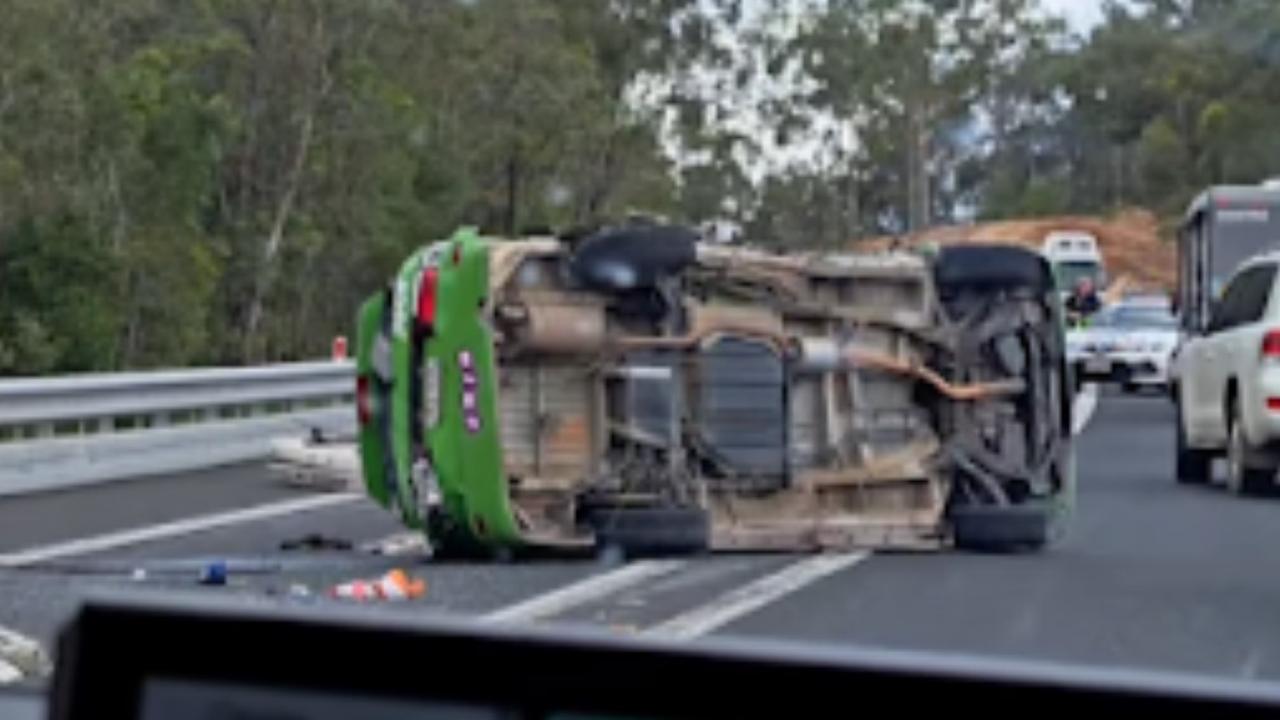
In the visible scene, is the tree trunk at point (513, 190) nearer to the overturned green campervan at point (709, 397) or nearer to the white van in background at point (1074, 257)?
the white van in background at point (1074, 257)

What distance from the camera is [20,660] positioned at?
8.39 meters

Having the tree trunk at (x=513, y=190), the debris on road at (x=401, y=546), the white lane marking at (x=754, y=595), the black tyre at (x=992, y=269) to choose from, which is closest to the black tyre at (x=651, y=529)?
the white lane marking at (x=754, y=595)

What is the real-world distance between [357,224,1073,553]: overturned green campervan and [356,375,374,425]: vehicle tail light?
1 cm

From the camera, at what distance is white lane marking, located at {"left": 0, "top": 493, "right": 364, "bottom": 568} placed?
506 inches

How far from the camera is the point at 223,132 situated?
136 feet

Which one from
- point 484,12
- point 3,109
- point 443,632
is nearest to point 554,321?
point 443,632

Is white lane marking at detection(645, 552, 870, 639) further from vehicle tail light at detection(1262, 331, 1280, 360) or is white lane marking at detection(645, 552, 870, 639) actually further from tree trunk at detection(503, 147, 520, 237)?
tree trunk at detection(503, 147, 520, 237)

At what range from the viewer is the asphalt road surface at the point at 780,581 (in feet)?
33.0

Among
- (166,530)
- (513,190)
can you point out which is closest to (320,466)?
(166,530)

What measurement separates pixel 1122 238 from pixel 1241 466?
69.5 m

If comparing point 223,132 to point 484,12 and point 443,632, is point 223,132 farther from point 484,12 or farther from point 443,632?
point 443,632

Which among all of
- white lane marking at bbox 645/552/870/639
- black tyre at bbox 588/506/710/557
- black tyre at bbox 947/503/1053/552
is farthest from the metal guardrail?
black tyre at bbox 947/503/1053/552

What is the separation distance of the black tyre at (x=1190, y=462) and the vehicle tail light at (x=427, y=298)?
909 cm

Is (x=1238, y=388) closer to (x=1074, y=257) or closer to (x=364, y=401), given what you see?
(x=364, y=401)
